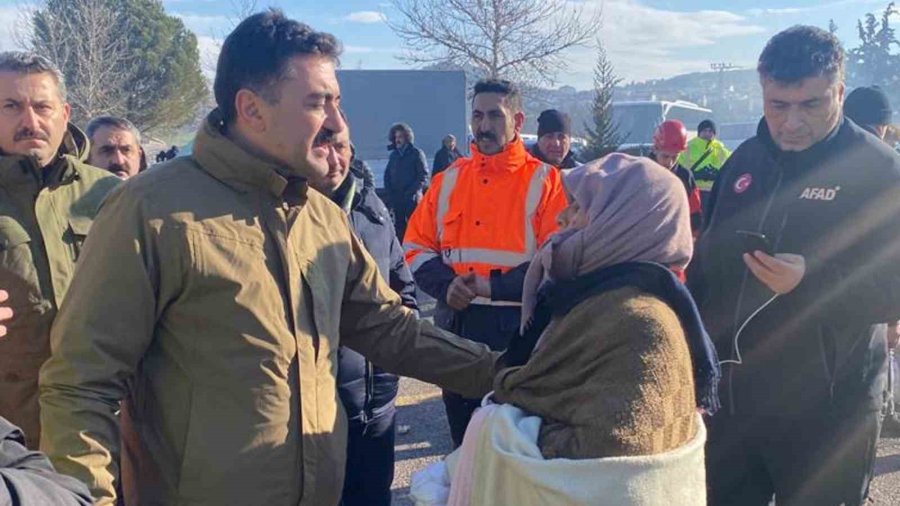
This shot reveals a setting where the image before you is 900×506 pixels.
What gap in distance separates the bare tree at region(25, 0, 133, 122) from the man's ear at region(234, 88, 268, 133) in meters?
20.7

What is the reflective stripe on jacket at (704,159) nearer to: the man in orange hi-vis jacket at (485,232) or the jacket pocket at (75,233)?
the man in orange hi-vis jacket at (485,232)

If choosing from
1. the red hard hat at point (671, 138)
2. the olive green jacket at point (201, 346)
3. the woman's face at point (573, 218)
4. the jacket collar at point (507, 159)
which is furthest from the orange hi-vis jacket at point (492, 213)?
the red hard hat at point (671, 138)

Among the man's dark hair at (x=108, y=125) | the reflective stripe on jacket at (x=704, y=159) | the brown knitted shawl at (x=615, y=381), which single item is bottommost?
the reflective stripe on jacket at (x=704, y=159)

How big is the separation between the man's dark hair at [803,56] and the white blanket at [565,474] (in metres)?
1.34

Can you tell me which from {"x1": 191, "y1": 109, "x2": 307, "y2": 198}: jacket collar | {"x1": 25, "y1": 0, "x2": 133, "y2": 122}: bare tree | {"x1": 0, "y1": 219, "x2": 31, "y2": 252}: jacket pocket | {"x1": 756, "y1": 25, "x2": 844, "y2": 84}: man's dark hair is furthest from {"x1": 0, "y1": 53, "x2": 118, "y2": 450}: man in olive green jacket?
{"x1": 25, "y1": 0, "x2": 133, "y2": 122}: bare tree

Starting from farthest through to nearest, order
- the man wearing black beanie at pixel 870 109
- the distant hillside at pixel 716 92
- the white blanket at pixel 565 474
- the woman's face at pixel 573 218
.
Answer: the distant hillside at pixel 716 92 → the man wearing black beanie at pixel 870 109 → the woman's face at pixel 573 218 → the white blanket at pixel 565 474

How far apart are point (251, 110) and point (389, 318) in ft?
2.61

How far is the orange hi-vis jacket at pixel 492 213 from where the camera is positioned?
358cm

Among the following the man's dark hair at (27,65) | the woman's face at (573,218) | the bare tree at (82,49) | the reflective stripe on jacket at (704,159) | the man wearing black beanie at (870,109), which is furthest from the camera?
the bare tree at (82,49)

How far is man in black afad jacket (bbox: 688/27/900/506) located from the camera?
2.58m

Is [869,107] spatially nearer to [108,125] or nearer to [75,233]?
[108,125]

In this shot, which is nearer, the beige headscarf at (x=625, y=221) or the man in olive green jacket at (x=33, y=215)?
the beige headscarf at (x=625, y=221)

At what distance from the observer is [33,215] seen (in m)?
2.69

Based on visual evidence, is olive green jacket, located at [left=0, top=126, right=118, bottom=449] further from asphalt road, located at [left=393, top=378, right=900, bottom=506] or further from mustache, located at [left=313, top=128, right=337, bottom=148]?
asphalt road, located at [left=393, top=378, right=900, bottom=506]
